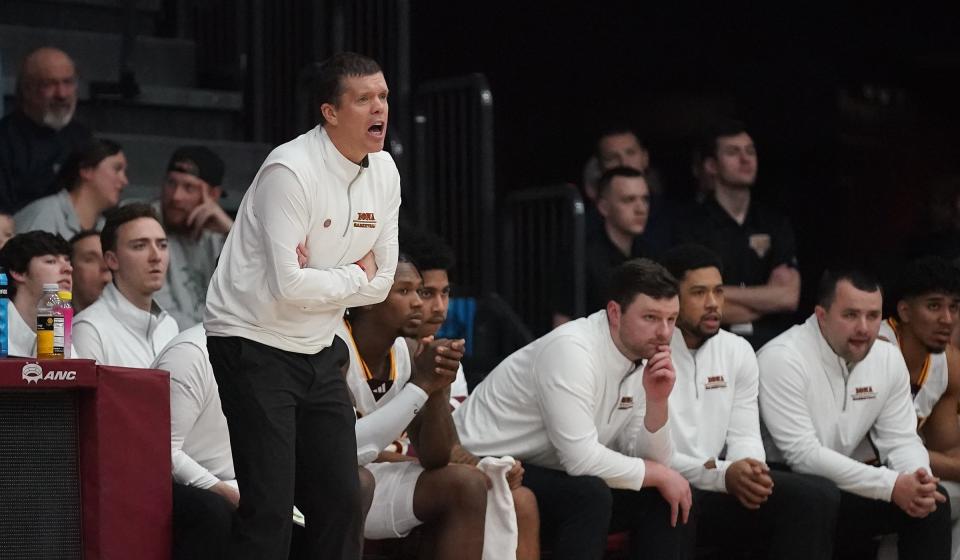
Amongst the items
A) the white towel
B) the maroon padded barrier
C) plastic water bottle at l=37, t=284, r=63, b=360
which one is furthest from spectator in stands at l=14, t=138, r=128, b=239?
the maroon padded barrier

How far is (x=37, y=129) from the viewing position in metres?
7.73

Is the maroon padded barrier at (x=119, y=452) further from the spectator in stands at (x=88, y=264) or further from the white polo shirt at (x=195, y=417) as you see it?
the spectator in stands at (x=88, y=264)

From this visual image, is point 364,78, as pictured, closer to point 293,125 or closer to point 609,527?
point 609,527

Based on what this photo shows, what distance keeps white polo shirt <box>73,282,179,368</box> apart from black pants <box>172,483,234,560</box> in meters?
0.98

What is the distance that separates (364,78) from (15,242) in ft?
6.84

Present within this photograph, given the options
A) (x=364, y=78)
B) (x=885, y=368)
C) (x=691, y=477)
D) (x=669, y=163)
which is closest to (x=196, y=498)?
(x=364, y=78)

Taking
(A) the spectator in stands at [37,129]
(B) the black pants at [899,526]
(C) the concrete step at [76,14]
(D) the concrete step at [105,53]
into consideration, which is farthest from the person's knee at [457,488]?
(C) the concrete step at [76,14]

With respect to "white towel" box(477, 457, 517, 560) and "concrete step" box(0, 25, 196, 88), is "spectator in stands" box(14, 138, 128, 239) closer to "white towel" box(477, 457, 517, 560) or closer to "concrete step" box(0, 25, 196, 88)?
"concrete step" box(0, 25, 196, 88)

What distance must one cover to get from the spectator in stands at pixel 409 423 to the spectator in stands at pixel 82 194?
174cm

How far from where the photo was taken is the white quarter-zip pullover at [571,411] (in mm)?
6133

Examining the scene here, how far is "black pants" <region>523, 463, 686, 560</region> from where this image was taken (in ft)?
19.5

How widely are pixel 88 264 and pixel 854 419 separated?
10.8 feet

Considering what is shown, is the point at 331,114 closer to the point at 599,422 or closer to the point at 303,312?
the point at 303,312

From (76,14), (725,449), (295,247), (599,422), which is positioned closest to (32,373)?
(295,247)
